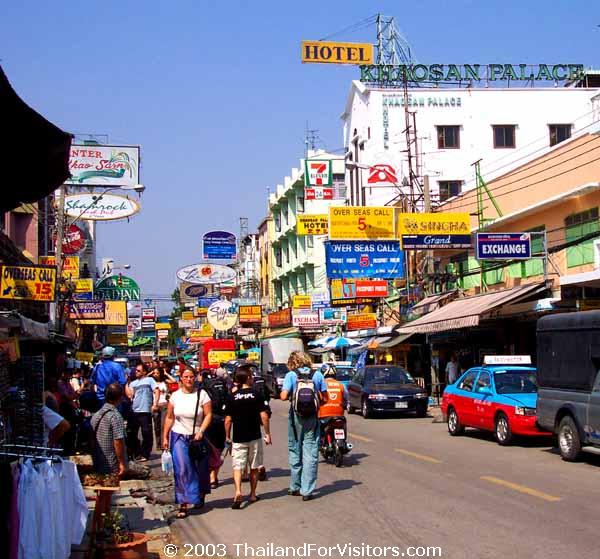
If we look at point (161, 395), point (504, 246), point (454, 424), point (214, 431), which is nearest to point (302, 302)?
point (504, 246)

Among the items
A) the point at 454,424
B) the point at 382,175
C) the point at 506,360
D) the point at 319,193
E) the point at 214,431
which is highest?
the point at 382,175

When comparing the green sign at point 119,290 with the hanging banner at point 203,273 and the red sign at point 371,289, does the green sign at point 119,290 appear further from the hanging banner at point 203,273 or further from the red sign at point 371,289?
the red sign at point 371,289

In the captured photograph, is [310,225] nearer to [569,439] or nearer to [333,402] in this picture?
[333,402]

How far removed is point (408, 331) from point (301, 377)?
20968 mm

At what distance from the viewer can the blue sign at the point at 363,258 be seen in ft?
108

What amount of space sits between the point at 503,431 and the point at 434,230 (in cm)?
1366

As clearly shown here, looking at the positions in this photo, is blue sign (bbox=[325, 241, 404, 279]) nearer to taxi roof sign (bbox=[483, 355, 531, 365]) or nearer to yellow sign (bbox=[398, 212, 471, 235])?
yellow sign (bbox=[398, 212, 471, 235])

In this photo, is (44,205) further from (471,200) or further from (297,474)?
(297,474)

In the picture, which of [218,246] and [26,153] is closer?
[26,153]

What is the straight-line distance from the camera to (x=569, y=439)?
14.8 meters

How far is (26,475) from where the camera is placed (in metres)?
6.32

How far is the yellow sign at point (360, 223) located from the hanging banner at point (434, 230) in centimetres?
258

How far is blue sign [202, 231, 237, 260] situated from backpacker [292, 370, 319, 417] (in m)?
31.2

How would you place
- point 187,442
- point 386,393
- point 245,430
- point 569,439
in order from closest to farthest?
1. point 187,442
2. point 245,430
3. point 569,439
4. point 386,393
